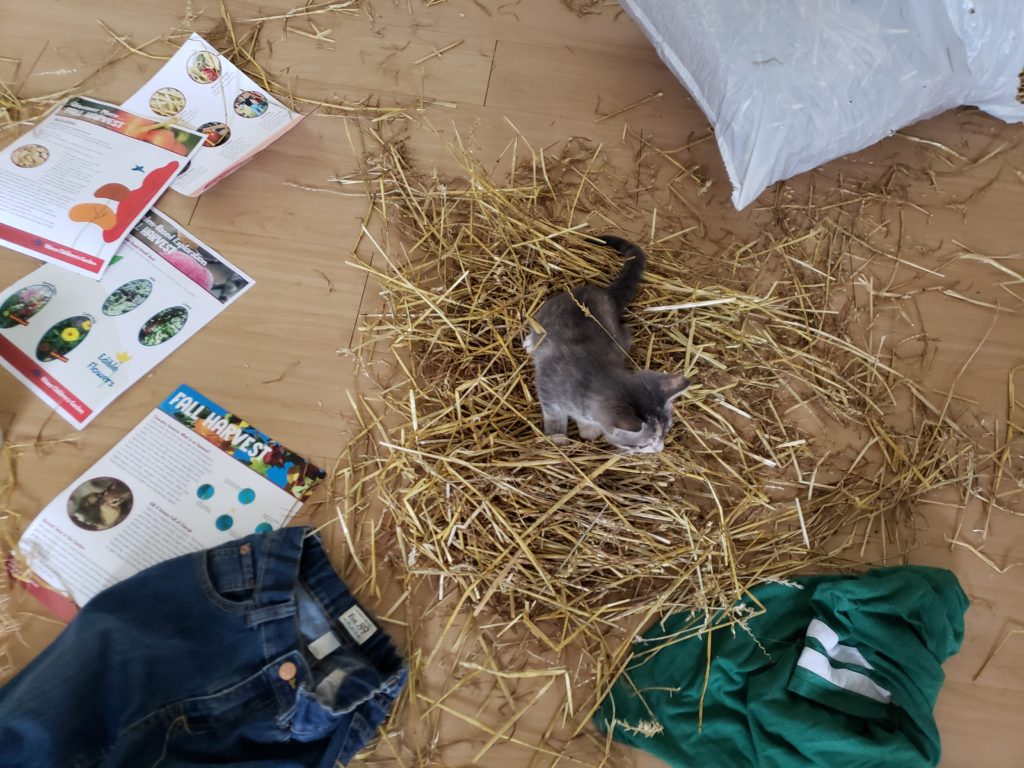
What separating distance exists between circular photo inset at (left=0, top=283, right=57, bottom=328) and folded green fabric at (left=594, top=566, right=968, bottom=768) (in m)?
1.47

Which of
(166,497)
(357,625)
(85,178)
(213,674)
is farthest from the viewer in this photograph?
(85,178)

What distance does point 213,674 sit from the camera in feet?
3.56

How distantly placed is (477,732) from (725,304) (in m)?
1.04

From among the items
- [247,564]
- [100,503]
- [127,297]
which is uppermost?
[127,297]

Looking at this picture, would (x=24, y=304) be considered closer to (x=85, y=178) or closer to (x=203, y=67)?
(x=85, y=178)

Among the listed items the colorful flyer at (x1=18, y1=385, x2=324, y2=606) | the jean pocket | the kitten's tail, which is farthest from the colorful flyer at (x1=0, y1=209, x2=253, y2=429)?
the kitten's tail

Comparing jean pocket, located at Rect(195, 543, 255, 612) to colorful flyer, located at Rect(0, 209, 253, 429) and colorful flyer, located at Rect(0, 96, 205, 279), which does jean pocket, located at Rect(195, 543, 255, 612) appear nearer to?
colorful flyer, located at Rect(0, 209, 253, 429)

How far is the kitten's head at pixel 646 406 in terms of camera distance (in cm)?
116

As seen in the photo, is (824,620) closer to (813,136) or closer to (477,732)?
(477,732)

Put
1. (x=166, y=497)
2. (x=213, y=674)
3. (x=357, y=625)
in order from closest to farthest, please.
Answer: (x=213, y=674) < (x=357, y=625) < (x=166, y=497)

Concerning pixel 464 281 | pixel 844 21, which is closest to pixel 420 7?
pixel 464 281

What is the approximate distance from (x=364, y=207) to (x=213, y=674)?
106 cm

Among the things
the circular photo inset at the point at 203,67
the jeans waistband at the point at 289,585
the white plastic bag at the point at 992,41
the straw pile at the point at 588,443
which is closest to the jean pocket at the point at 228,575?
the jeans waistband at the point at 289,585

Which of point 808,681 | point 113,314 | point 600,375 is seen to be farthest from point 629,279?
point 113,314
